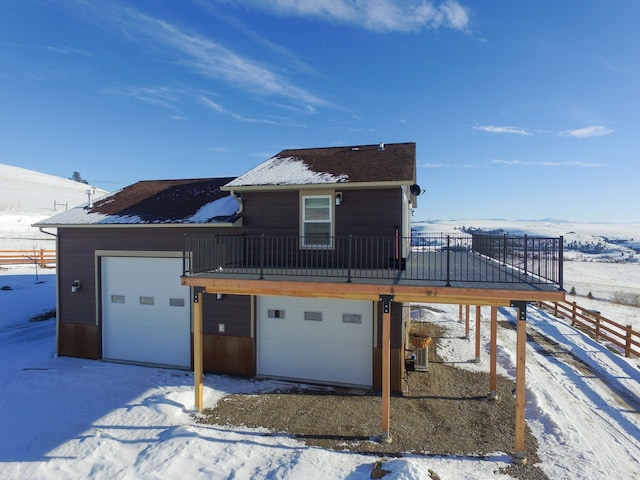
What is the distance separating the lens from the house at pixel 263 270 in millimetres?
8594

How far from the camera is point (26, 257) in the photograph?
25.5 metres

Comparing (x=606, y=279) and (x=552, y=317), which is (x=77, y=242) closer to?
(x=552, y=317)

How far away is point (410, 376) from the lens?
9758 millimetres

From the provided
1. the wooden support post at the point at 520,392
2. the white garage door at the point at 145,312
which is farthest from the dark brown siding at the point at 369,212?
the white garage door at the point at 145,312

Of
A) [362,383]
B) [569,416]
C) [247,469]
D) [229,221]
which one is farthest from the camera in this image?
[229,221]

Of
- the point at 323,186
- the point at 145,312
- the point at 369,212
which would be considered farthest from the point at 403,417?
the point at 145,312

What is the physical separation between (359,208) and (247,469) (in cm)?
608

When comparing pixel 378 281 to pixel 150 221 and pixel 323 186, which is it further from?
pixel 150 221

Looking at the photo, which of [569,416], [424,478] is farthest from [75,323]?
[569,416]

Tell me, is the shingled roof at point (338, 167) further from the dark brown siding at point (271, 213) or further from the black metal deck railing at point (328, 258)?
the black metal deck railing at point (328, 258)

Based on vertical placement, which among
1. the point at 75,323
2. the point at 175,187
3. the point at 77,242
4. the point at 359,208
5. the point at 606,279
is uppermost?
the point at 175,187

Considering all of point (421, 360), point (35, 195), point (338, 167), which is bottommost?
point (421, 360)

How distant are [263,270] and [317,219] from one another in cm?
218

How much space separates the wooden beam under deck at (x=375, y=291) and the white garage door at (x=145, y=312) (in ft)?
10.8
